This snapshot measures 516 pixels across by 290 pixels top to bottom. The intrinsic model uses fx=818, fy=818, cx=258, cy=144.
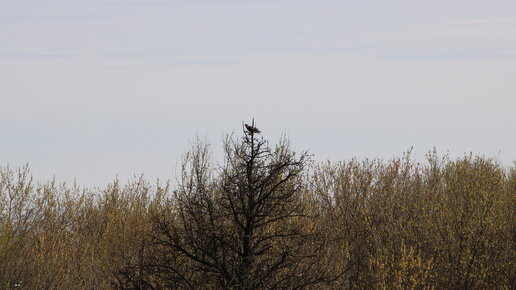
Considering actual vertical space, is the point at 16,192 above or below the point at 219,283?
above

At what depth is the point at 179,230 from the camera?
2170 centimetres

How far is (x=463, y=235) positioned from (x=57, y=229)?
15.1 meters

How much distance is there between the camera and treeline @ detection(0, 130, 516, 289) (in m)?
20.8

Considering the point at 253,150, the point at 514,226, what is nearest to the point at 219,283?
the point at 253,150

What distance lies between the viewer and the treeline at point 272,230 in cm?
2080

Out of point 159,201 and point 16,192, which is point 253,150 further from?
point 159,201

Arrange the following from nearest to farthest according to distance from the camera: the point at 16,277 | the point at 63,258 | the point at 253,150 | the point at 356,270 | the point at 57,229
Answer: the point at 253,150
the point at 16,277
the point at 63,258
the point at 356,270
the point at 57,229

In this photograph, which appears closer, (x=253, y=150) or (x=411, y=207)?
(x=253, y=150)

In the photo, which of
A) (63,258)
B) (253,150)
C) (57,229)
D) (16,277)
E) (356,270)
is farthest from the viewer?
(57,229)

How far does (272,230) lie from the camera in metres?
23.3

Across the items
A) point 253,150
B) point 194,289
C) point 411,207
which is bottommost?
point 194,289

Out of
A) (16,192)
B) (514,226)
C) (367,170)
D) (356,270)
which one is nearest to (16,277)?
(16,192)

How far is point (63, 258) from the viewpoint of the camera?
26797 mm

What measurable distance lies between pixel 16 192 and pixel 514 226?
58.3 ft
